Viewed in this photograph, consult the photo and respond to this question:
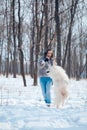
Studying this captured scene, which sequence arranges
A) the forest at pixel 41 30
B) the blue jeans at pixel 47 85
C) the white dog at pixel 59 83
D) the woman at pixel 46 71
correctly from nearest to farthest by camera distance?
the white dog at pixel 59 83, the woman at pixel 46 71, the blue jeans at pixel 47 85, the forest at pixel 41 30

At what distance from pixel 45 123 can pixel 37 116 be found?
37.8 inches

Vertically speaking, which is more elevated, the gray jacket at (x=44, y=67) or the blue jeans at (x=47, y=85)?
the gray jacket at (x=44, y=67)

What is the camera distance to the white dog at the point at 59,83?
9.54 meters

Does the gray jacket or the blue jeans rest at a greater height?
the gray jacket

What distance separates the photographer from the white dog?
376 inches

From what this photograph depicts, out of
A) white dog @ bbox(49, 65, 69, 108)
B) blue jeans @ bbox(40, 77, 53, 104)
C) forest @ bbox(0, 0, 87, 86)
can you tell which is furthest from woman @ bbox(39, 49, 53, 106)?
forest @ bbox(0, 0, 87, 86)

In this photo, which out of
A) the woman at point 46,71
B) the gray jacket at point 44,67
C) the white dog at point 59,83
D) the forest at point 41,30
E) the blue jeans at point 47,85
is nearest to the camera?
the white dog at point 59,83

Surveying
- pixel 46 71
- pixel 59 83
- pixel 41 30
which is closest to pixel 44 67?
pixel 46 71

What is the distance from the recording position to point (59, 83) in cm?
960

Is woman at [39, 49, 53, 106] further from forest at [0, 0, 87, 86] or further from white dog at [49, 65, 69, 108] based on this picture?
forest at [0, 0, 87, 86]

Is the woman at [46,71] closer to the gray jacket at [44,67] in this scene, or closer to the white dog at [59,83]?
the gray jacket at [44,67]

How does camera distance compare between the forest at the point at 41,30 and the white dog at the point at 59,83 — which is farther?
the forest at the point at 41,30

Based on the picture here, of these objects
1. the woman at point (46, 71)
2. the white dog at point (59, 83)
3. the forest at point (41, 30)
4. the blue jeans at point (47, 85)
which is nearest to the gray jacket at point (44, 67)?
the woman at point (46, 71)

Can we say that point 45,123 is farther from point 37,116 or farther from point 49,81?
point 49,81
